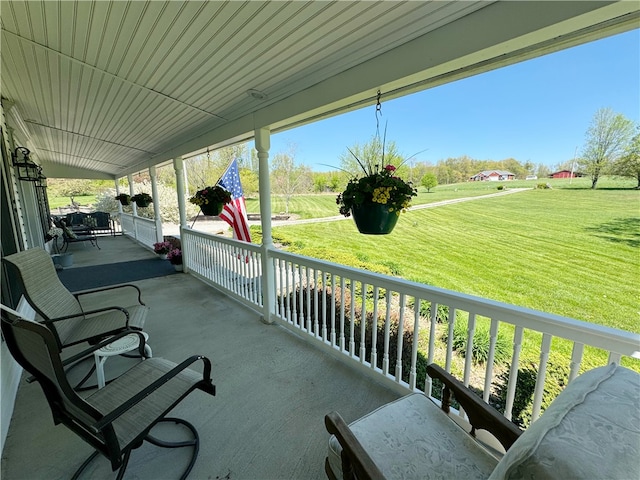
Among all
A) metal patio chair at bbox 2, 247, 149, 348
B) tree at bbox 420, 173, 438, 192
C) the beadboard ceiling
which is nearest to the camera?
the beadboard ceiling

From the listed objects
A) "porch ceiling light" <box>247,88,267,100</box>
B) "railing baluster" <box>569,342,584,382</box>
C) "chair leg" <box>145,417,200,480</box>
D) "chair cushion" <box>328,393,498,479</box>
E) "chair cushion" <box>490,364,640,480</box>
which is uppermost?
"porch ceiling light" <box>247,88,267,100</box>

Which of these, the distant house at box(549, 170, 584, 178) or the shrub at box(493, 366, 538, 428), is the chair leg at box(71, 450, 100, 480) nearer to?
the shrub at box(493, 366, 538, 428)

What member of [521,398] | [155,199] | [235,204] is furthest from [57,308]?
[155,199]

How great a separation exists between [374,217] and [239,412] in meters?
1.70

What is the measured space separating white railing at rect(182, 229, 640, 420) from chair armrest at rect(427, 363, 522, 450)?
43cm

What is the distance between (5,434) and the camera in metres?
Answer: 1.73

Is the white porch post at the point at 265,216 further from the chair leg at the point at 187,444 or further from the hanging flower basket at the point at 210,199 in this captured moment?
the chair leg at the point at 187,444

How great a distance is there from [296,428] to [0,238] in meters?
3.42

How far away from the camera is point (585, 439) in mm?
587

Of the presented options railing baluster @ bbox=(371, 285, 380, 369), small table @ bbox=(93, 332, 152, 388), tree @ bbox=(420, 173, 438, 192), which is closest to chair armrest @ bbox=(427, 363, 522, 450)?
railing baluster @ bbox=(371, 285, 380, 369)

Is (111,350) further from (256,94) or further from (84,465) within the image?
(256,94)

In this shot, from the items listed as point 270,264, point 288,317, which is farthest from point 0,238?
point 288,317

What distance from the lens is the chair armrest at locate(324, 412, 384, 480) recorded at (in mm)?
905

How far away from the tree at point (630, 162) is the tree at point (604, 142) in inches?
1.2
